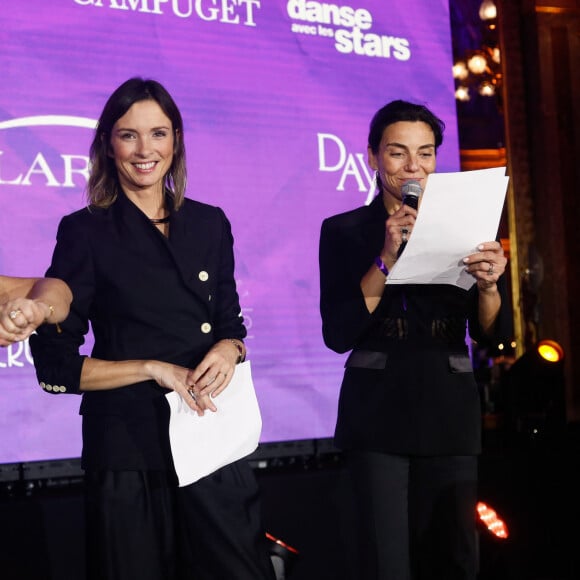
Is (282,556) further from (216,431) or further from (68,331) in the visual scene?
(68,331)

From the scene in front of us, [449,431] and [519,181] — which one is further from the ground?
[519,181]

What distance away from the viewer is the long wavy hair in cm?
175

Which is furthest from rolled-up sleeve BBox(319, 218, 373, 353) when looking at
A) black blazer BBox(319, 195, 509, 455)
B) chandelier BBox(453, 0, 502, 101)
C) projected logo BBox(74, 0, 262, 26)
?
chandelier BBox(453, 0, 502, 101)

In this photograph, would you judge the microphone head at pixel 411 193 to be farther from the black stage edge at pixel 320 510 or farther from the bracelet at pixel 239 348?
the black stage edge at pixel 320 510

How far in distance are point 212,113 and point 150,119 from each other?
126 centimetres

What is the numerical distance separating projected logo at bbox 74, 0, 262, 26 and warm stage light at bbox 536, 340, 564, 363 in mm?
1727

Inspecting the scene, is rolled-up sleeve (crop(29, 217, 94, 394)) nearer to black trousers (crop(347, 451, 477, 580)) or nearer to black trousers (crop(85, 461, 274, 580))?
black trousers (crop(85, 461, 274, 580))

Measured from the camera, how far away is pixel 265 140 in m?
3.09

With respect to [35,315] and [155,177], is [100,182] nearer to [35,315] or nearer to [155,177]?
[155,177]

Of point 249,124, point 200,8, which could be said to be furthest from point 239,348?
point 200,8

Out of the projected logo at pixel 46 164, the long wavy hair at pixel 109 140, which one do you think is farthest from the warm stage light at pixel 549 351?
the long wavy hair at pixel 109 140

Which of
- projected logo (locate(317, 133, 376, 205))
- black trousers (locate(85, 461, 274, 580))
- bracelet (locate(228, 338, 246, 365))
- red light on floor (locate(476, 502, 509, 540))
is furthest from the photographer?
projected logo (locate(317, 133, 376, 205))

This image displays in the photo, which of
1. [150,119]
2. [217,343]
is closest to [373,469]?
[217,343]

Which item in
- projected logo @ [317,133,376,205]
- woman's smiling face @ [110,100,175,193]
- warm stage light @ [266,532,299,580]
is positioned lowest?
warm stage light @ [266,532,299,580]
